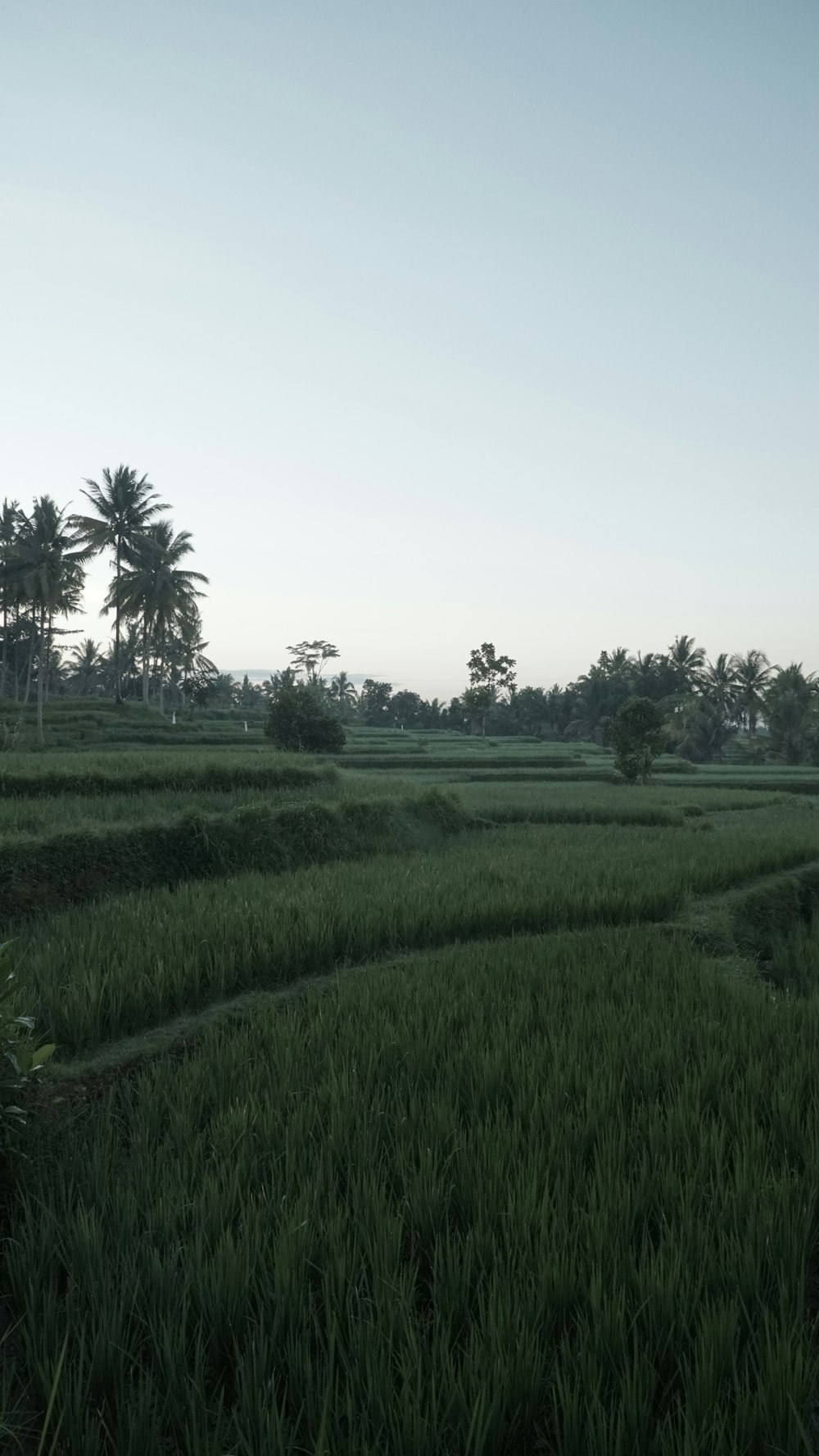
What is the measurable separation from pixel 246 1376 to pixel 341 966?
3.80 metres

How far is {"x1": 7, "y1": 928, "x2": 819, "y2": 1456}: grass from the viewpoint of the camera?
1812 millimetres

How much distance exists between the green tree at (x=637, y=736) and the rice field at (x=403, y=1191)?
1518cm

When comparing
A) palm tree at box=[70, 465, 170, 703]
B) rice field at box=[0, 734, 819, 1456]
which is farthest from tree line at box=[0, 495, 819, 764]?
rice field at box=[0, 734, 819, 1456]

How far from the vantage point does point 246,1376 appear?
1.83 meters

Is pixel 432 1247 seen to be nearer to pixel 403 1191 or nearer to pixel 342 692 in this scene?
pixel 403 1191

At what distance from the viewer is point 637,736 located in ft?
69.3

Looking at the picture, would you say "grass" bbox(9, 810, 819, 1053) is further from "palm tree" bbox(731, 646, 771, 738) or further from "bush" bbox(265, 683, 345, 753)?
"palm tree" bbox(731, 646, 771, 738)

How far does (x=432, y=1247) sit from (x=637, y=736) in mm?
19569

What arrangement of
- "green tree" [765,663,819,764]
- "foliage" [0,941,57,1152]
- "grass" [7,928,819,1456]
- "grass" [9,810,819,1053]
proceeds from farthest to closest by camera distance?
"green tree" [765,663,819,764] < "grass" [9,810,819,1053] < "foliage" [0,941,57,1152] < "grass" [7,928,819,1456]

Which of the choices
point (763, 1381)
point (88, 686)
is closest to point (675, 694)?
point (88, 686)

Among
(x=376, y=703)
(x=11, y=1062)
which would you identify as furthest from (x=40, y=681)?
(x=376, y=703)

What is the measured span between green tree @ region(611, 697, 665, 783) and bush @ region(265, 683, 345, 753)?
8.21 m

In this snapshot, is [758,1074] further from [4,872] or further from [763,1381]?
[4,872]

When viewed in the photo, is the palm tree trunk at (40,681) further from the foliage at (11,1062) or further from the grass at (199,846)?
the foliage at (11,1062)
